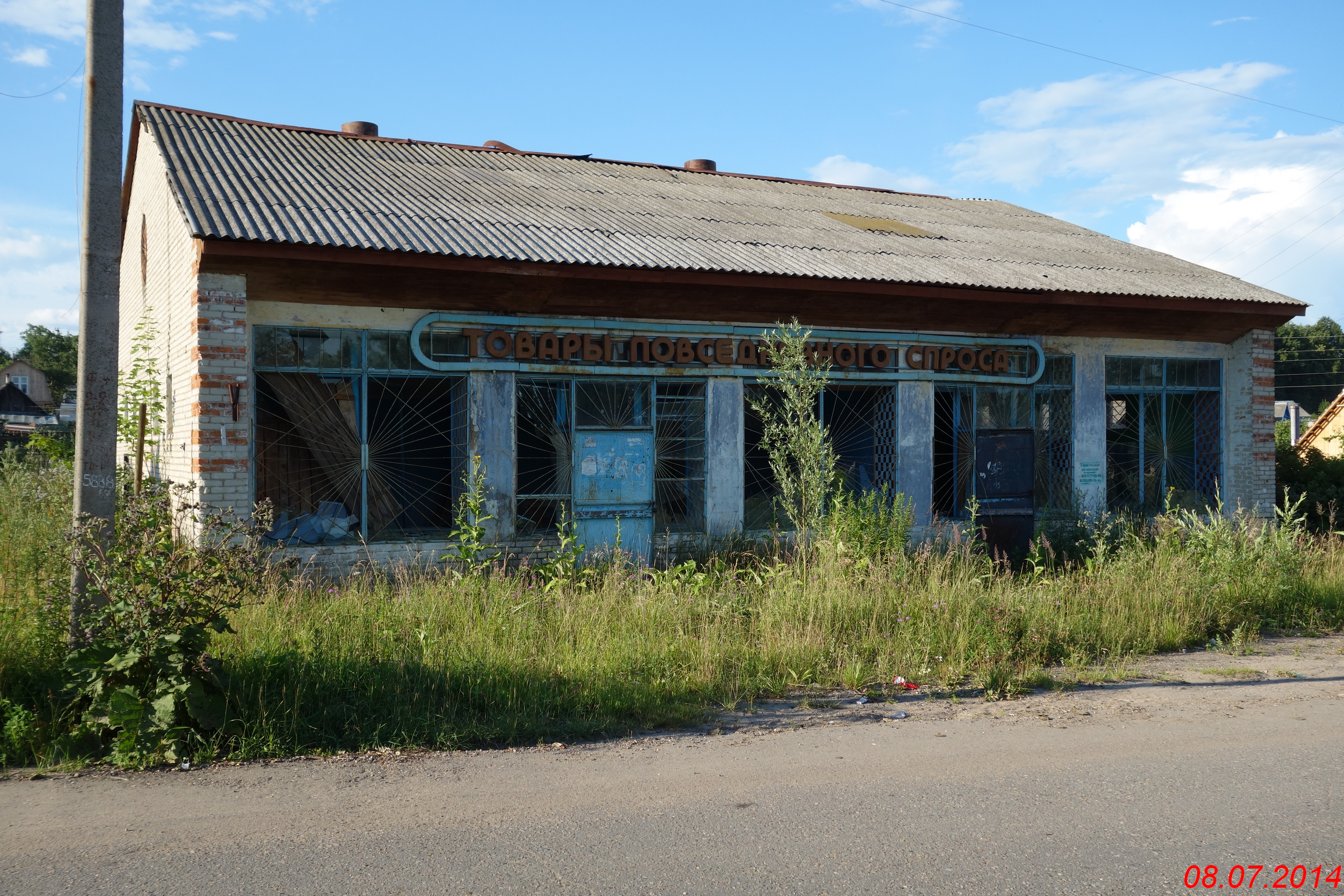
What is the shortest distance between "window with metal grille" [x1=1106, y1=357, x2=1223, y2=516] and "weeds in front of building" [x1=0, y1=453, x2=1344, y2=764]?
3294 mm

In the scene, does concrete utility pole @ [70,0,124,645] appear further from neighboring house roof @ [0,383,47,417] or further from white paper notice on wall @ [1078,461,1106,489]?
neighboring house roof @ [0,383,47,417]

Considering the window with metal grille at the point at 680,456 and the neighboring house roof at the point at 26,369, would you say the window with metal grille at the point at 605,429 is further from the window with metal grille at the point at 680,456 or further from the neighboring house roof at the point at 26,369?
the neighboring house roof at the point at 26,369

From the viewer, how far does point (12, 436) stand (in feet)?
107

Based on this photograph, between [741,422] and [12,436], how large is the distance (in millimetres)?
32209

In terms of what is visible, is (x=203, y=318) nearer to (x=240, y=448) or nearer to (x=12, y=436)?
(x=240, y=448)

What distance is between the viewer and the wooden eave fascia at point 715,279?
849 centimetres

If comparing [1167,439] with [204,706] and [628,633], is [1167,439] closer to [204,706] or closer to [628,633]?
[628,633]

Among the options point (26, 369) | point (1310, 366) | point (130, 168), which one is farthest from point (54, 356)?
point (1310, 366)

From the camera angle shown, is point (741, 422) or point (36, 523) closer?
point (36, 523)

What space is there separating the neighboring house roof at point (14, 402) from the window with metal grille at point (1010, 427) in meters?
55.0

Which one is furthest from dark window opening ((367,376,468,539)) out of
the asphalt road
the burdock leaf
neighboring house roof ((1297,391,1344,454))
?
neighboring house roof ((1297,391,1344,454))

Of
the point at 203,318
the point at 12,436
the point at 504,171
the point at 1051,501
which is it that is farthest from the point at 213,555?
the point at 12,436
